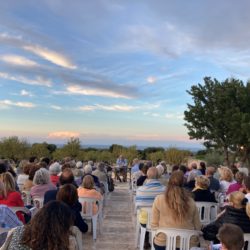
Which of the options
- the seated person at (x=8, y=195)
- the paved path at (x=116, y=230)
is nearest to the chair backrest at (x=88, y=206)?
the paved path at (x=116, y=230)

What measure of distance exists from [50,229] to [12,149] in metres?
22.4

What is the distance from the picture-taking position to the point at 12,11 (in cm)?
1539

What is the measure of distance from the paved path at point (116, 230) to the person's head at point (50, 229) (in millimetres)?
3739

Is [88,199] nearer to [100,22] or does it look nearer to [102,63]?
[100,22]

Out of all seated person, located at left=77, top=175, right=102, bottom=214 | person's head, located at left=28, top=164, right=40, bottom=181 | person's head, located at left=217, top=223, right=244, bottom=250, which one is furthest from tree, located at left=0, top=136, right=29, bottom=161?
person's head, located at left=217, top=223, right=244, bottom=250

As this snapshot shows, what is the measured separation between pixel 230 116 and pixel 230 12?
6.81m

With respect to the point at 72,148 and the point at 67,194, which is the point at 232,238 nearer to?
the point at 67,194

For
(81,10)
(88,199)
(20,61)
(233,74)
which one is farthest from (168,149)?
(88,199)

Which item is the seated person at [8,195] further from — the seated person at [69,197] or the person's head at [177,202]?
the person's head at [177,202]

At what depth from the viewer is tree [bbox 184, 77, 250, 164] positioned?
2197cm

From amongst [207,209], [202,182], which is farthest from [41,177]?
[207,209]

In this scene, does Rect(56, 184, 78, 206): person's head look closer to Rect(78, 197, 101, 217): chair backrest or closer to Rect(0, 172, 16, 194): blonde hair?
Rect(0, 172, 16, 194): blonde hair

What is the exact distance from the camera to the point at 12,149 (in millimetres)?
23797

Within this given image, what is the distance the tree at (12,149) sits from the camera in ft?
78.0
